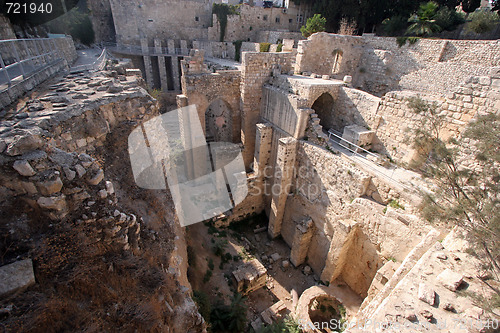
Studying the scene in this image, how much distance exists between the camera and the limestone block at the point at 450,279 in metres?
4.82

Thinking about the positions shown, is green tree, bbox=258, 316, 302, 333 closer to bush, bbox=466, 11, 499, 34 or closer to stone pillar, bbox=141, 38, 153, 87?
bush, bbox=466, 11, 499, 34

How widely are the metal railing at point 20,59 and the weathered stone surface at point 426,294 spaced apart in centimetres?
878

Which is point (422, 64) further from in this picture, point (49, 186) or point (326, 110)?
point (49, 186)

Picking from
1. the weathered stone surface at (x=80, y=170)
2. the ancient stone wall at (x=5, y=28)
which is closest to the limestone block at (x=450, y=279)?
the weathered stone surface at (x=80, y=170)

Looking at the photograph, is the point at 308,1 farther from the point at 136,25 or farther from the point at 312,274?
the point at 312,274

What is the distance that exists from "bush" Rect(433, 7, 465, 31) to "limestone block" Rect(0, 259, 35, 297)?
23.0 metres

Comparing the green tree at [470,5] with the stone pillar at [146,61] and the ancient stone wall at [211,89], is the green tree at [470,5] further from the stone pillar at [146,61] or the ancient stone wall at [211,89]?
the stone pillar at [146,61]

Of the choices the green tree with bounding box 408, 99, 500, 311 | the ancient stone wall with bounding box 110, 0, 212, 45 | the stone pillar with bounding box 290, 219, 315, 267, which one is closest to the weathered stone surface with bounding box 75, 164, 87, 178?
the green tree with bounding box 408, 99, 500, 311

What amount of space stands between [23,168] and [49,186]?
13.0 inches

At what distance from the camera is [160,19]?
80.5 feet

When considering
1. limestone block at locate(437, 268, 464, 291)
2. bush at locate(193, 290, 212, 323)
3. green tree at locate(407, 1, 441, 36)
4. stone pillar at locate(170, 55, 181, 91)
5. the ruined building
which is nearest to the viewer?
the ruined building

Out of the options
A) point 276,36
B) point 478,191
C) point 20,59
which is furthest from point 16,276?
point 276,36

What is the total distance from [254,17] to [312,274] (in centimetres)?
2424

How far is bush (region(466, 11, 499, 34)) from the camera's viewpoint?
15281mm
